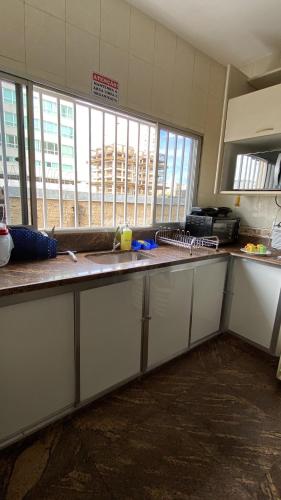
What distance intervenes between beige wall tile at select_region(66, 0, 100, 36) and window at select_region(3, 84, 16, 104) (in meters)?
0.56

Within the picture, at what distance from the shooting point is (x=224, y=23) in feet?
5.93

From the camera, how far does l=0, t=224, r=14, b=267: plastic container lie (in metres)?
1.26

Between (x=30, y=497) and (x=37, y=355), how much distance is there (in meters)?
0.55

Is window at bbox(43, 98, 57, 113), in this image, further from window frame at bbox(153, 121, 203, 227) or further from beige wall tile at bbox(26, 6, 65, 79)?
window frame at bbox(153, 121, 203, 227)

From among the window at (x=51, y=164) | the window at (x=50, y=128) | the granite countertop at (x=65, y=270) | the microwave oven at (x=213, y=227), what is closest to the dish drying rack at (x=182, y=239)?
the microwave oven at (x=213, y=227)

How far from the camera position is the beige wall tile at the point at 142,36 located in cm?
172

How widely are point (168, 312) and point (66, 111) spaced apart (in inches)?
61.3

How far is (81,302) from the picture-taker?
1270 mm

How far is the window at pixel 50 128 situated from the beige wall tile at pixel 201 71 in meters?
1.37

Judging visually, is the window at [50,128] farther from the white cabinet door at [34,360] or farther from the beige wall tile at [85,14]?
the white cabinet door at [34,360]

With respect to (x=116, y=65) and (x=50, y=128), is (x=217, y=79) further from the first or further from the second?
(x=50, y=128)

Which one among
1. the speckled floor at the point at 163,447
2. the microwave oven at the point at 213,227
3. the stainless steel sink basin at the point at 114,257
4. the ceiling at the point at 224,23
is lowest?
the speckled floor at the point at 163,447

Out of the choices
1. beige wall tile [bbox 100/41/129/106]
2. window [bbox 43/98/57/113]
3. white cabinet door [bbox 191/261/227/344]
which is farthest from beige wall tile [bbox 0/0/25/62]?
white cabinet door [bbox 191/261/227/344]

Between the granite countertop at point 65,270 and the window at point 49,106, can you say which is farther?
the window at point 49,106
